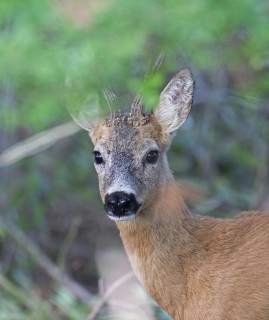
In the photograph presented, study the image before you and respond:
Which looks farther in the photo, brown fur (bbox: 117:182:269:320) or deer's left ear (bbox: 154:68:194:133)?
deer's left ear (bbox: 154:68:194:133)

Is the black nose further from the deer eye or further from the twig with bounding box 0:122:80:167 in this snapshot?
the twig with bounding box 0:122:80:167

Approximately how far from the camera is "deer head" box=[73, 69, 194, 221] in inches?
247

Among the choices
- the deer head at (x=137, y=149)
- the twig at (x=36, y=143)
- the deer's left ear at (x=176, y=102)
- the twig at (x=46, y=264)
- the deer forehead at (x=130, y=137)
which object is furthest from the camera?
the twig at (x=36, y=143)

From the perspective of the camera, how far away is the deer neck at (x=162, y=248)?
256 inches

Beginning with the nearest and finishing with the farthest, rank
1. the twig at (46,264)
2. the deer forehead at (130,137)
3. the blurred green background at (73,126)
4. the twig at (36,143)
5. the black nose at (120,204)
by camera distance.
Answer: the black nose at (120,204) < the deer forehead at (130,137) < the twig at (46,264) < the blurred green background at (73,126) < the twig at (36,143)

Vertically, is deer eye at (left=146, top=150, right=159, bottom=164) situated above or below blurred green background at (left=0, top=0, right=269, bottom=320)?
above

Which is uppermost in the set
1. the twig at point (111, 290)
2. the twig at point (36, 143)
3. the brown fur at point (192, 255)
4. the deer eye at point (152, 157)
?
the deer eye at point (152, 157)

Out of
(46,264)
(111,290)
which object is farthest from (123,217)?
(46,264)

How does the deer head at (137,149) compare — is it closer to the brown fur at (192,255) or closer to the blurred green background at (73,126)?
the brown fur at (192,255)

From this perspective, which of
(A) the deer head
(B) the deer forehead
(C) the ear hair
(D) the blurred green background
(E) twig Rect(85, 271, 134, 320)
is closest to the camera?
(A) the deer head

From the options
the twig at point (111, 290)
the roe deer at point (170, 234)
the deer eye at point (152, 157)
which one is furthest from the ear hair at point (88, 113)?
the twig at point (111, 290)

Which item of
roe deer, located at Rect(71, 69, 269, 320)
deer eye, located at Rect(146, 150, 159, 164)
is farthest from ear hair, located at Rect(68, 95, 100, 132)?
deer eye, located at Rect(146, 150, 159, 164)

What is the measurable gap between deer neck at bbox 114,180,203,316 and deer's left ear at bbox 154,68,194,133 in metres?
0.40

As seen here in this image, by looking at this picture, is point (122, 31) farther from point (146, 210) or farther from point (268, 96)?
point (146, 210)
